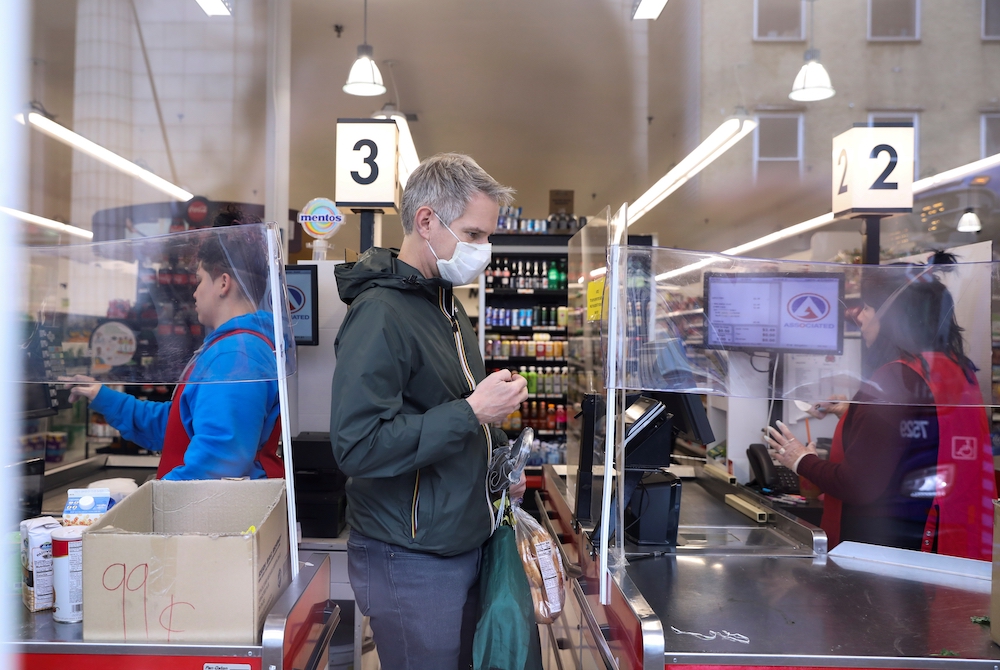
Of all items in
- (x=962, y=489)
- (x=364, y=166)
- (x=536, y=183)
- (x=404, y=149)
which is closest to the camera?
(x=962, y=489)

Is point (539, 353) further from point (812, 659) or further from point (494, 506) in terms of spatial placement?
point (812, 659)

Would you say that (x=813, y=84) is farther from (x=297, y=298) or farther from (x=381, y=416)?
(x=381, y=416)

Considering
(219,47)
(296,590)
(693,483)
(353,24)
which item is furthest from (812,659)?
(219,47)

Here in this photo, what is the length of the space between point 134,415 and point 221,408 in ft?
1.77

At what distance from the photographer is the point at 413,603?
1668 mm

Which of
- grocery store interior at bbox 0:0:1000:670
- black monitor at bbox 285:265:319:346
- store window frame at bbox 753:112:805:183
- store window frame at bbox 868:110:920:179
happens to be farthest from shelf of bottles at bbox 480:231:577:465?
store window frame at bbox 868:110:920:179

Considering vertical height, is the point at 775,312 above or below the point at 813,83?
below

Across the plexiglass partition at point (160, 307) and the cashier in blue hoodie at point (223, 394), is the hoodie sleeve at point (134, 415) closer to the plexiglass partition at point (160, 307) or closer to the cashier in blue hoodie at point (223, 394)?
the cashier in blue hoodie at point (223, 394)

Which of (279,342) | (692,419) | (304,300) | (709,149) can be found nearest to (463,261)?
(279,342)

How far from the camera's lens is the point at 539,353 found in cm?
606

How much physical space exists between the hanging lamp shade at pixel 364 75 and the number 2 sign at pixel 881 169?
4234mm

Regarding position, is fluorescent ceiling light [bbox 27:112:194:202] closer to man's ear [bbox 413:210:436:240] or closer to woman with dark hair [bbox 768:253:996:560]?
man's ear [bbox 413:210:436:240]

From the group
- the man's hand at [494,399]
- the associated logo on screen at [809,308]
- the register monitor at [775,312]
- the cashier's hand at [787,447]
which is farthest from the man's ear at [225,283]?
the cashier's hand at [787,447]

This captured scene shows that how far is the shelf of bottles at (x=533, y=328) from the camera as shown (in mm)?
6059
